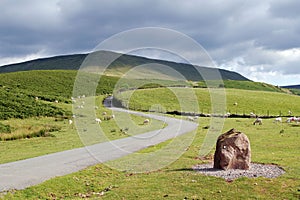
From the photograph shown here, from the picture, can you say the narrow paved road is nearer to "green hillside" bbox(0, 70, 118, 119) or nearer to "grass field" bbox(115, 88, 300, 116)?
"green hillside" bbox(0, 70, 118, 119)

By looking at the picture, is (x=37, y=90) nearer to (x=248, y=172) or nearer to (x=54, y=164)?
(x=54, y=164)

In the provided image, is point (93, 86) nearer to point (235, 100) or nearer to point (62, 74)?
point (62, 74)

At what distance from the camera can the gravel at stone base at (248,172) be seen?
19.7m

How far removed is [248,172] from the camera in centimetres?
2039

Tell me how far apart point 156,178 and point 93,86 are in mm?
127370

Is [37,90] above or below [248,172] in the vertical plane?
above

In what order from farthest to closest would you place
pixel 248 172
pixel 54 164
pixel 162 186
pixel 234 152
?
1. pixel 54 164
2. pixel 234 152
3. pixel 248 172
4. pixel 162 186

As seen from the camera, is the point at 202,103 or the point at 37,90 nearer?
the point at 202,103

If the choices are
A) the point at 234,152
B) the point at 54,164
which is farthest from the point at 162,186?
the point at 54,164

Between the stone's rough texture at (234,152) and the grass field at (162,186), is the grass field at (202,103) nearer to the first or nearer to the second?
the stone's rough texture at (234,152)

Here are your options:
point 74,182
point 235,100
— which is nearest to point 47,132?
point 74,182

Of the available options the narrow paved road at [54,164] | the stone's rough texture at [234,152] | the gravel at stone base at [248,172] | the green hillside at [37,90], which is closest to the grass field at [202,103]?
the green hillside at [37,90]

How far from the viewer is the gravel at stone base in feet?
64.6

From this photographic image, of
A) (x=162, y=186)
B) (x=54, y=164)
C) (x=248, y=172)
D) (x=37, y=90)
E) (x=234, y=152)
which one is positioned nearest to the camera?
(x=162, y=186)
